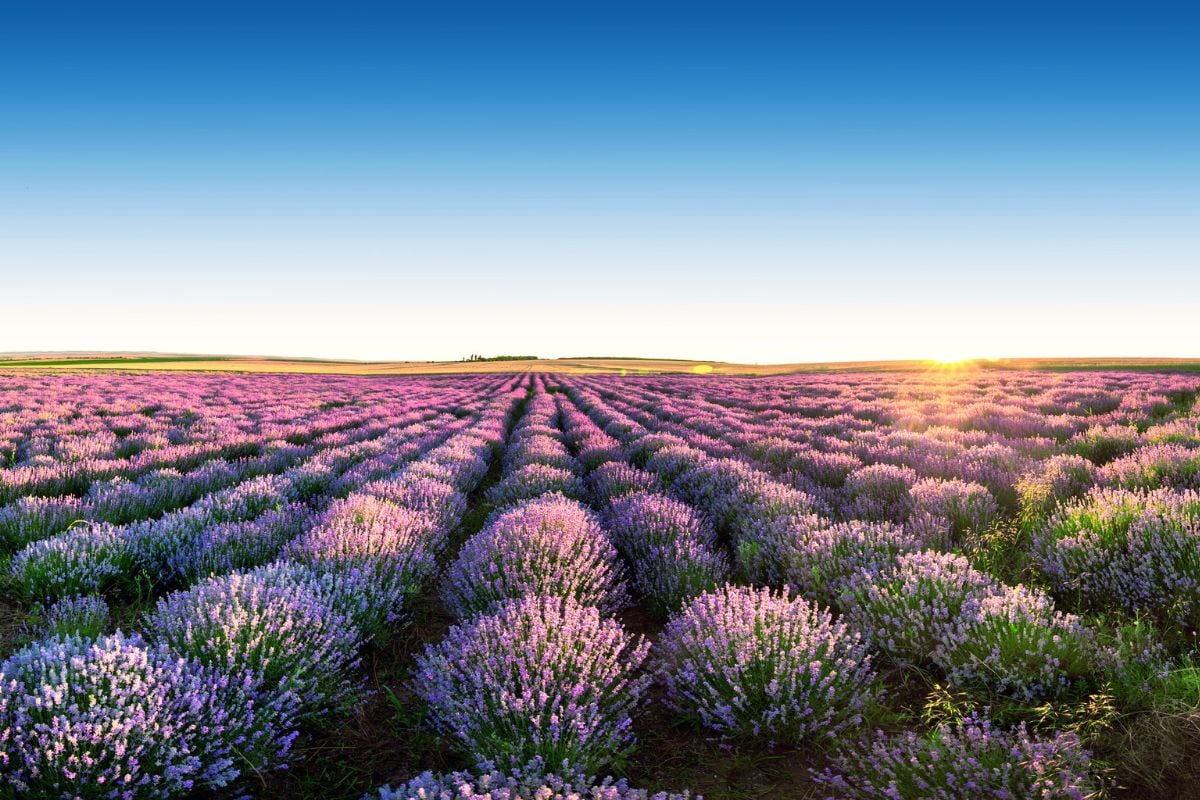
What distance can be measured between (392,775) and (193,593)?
54.7 inches

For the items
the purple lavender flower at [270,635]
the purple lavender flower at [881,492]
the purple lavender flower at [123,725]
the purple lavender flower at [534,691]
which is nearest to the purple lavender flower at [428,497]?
the purple lavender flower at [270,635]

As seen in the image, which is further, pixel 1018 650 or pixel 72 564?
pixel 72 564

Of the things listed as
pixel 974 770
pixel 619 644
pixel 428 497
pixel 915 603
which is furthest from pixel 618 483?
pixel 974 770

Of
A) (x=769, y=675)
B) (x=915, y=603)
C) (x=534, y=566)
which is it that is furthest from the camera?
(x=534, y=566)

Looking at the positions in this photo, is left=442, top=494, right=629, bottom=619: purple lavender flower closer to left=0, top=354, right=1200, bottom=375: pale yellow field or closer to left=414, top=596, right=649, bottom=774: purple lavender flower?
left=414, top=596, right=649, bottom=774: purple lavender flower

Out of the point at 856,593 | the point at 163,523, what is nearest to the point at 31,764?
the point at 163,523

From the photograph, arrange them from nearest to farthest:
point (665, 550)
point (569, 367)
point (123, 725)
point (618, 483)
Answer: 1. point (123, 725)
2. point (665, 550)
3. point (618, 483)
4. point (569, 367)

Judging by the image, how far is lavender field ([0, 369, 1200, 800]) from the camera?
77.8 inches

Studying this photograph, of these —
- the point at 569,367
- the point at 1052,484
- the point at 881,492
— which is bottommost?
the point at 881,492

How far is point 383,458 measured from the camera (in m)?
8.16

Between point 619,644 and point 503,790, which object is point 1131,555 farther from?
point 503,790

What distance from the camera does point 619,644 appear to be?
2.57 m

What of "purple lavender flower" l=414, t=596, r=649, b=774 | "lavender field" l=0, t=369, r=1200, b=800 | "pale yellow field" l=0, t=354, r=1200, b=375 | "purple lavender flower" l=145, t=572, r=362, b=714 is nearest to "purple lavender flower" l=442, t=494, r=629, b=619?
"lavender field" l=0, t=369, r=1200, b=800

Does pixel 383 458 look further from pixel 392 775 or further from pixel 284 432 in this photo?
pixel 392 775
